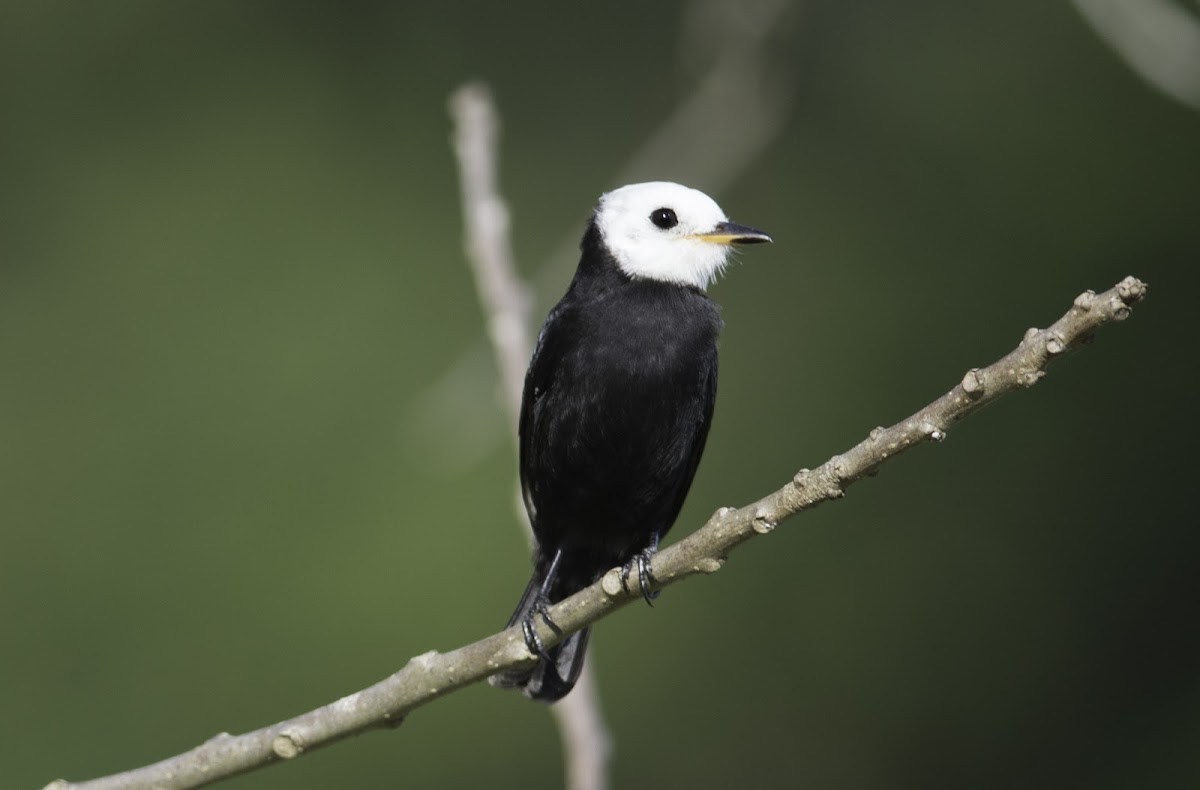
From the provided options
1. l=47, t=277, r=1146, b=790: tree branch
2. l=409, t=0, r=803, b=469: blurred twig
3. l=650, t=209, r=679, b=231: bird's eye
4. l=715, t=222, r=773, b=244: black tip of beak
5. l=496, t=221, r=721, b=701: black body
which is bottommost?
l=47, t=277, r=1146, b=790: tree branch

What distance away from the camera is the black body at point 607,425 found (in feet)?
12.7

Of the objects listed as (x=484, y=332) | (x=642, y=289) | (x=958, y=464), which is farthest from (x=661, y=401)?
(x=958, y=464)

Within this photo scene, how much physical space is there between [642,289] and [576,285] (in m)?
0.26

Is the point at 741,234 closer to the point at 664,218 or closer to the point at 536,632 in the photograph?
the point at 664,218

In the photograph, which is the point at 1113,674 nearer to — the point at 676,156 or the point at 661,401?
the point at 676,156

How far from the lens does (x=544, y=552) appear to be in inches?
163

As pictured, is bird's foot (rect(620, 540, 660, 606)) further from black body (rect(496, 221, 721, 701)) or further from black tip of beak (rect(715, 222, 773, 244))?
black tip of beak (rect(715, 222, 773, 244))

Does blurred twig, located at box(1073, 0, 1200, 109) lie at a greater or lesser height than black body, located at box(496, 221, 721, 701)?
greater

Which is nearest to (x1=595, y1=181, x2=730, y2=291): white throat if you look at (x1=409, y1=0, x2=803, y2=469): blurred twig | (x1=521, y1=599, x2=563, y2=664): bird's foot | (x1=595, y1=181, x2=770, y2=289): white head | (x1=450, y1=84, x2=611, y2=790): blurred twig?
(x1=595, y1=181, x2=770, y2=289): white head

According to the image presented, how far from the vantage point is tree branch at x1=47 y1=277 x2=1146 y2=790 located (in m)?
2.35

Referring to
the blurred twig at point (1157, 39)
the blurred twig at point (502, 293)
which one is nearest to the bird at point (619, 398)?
the blurred twig at point (502, 293)

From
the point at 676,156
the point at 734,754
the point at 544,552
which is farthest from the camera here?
the point at 734,754

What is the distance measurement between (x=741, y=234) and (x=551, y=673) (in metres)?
1.24

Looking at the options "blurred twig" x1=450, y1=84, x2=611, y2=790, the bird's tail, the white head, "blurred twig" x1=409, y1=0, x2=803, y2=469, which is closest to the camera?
"blurred twig" x1=450, y1=84, x2=611, y2=790
